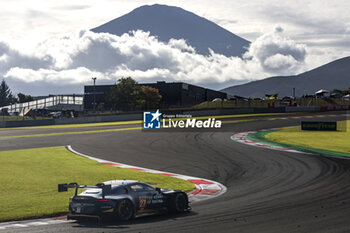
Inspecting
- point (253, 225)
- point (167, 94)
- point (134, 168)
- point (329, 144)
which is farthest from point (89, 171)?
point (167, 94)

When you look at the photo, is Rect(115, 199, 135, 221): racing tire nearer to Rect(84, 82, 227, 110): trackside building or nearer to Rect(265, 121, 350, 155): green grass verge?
Rect(265, 121, 350, 155): green grass verge

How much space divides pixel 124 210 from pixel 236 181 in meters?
8.12

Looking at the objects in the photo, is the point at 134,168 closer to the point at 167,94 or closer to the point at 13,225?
the point at 13,225

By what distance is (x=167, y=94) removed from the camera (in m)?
118

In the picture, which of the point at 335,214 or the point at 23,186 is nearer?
the point at 335,214

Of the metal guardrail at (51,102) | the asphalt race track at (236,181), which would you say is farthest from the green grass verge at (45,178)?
the metal guardrail at (51,102)

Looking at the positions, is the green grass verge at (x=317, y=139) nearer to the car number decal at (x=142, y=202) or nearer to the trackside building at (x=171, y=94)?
the car number decal at (x=142, y=202)

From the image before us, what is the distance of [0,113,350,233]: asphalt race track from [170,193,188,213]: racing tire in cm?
34

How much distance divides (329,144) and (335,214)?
21.6 meters

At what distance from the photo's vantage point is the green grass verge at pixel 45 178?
45.9 feet

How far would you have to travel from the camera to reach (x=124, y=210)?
11953 mm

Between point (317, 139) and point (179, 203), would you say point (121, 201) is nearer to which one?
point (179, 203)

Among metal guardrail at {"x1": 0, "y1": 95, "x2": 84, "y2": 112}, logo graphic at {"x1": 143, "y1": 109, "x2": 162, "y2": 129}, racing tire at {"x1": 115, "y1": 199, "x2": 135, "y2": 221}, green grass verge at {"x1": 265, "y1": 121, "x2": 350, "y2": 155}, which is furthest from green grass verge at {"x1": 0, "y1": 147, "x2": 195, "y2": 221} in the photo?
metal guardrail at {"x1": 0, "y1": 95, "x2": 84, "y2": 112}

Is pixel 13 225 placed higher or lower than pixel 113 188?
lower
